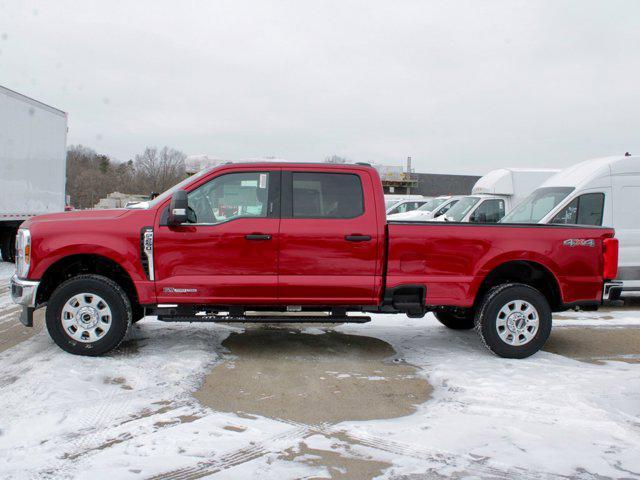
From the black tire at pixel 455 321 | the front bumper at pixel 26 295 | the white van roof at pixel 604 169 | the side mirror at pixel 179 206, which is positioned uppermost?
the white van roof at pixel 604 169

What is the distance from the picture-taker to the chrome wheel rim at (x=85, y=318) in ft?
18.8

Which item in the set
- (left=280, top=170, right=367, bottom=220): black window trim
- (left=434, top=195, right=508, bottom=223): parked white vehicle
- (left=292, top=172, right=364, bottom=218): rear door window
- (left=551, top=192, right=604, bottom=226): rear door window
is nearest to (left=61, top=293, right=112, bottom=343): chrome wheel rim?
(left=280, top=170, right=367, bottom=220): black window trim

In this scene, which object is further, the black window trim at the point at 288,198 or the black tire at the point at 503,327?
the black tire at the point at 503,327

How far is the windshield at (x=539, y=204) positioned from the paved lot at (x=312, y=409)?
354 cm

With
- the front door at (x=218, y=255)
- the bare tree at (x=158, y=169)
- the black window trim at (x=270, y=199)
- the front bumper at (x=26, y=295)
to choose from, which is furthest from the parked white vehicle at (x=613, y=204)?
the bare tree at (x=158, y=169)

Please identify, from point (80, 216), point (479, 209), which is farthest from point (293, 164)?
point (479, 209)

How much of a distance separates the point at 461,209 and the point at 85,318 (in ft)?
37.9

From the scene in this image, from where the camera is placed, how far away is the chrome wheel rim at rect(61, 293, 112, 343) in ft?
18.8

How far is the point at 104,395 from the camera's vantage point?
471 centimetres

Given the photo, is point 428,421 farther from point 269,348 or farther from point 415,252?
point 269,348

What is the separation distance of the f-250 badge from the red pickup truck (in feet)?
0.03

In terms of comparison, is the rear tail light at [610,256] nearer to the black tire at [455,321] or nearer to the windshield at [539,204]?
the black tire at [455,321]

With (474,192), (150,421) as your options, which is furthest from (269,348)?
(474,192)

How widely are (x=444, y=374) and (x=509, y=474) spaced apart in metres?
2.05
